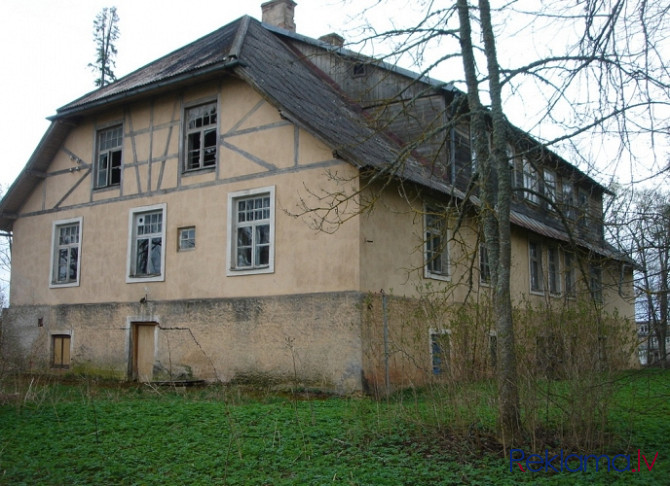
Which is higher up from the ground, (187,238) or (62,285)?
(187,238)

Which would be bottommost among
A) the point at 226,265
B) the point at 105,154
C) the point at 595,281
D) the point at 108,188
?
the point at 595,281

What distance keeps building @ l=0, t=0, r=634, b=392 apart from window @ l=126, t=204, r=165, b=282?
45 millimetres

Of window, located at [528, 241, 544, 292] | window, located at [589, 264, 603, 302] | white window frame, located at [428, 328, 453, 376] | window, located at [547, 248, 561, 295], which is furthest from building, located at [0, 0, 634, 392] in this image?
white window frame, located at [428, 328, 453, 376]

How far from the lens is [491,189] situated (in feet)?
24.6

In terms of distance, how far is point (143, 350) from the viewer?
1448cm

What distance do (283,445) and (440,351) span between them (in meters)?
2.04

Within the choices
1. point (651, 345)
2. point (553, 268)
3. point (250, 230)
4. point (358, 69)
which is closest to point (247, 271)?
point (250, 230)

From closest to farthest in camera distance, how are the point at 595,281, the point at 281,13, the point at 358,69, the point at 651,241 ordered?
1. the point at 651,241
2. the point at 595,281
3. the point at 358,69
4. the point at 281,13

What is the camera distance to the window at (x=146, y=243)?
1455cm

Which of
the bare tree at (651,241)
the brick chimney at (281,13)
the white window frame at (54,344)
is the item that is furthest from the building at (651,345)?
the brick chimney at (281,13)

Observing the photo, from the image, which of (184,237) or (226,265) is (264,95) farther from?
(184,237)

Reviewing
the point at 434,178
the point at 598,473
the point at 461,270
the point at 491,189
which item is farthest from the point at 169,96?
the point at 598,473

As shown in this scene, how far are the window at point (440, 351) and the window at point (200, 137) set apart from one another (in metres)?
8.06

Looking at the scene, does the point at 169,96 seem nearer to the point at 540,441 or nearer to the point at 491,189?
the point at 491,189
